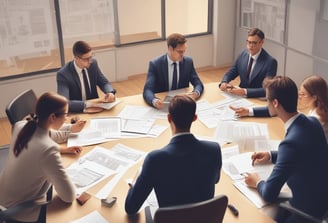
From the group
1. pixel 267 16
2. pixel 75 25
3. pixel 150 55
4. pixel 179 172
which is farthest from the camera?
pixel 150 55

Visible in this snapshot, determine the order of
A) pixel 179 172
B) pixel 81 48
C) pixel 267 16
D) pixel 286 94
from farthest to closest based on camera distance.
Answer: pixel 267 16 → pixel 81 48 → pixel 286 94 → pixel 179 172

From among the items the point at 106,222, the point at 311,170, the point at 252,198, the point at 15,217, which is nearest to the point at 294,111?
the point at 311,170

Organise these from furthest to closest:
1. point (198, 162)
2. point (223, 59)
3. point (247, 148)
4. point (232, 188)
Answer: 1. point (223, 59)
2. point (247, 148)
3. point (232, 188)
4. point (198, 162)

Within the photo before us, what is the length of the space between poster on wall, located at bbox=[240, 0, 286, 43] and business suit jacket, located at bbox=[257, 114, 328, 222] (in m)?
3.65

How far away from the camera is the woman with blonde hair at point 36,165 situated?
7.52 ft

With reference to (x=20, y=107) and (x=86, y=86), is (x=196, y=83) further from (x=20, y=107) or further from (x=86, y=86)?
(x=20, y=107)

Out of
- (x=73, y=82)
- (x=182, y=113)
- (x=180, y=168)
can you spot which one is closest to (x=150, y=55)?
(x=73, y=82)

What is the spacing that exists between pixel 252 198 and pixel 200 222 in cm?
53

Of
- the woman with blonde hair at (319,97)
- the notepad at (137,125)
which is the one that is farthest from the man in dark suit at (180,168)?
the notepad at (137,125)

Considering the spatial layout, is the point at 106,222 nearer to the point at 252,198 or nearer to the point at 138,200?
the point at 138,200

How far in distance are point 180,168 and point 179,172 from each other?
0.07 feet

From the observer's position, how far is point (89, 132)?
3158 millimetres

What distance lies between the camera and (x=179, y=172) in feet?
6.88

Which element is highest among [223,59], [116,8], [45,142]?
[116,8]
